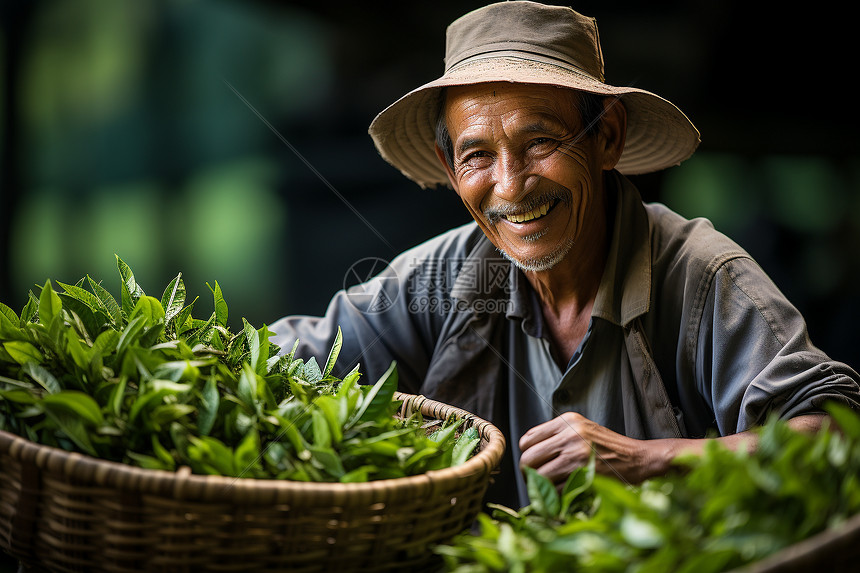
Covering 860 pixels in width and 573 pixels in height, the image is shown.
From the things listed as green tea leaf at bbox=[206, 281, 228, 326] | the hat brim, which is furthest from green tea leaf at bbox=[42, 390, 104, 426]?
the hat brim

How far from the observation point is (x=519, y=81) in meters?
1.45

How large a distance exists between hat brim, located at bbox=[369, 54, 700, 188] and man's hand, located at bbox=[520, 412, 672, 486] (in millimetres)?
692

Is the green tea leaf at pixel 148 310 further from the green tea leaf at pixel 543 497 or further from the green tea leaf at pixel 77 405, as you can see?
the green tea leaf at pixel 543 497

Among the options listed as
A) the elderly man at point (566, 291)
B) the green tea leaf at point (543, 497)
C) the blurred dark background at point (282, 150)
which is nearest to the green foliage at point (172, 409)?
the green tea leaf at point (543, 497)

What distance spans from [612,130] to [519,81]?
0.41 meters

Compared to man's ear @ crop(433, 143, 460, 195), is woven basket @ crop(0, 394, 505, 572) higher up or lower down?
lower down

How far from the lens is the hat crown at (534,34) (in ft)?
5.29

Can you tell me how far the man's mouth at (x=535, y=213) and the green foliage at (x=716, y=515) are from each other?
3.03 feet

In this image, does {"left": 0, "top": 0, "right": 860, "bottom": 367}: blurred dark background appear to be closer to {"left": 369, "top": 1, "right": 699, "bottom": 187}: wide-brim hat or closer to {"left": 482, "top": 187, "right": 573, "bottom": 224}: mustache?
{"left": 369, "top": 1, "right": 699, "bottom": 187}: wide-brim hat

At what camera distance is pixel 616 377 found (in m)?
1.67

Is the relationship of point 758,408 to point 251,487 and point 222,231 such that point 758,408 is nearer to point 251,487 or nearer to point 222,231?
point 251,487

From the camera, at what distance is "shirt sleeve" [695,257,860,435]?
1.37 metres

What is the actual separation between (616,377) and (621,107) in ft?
2.13

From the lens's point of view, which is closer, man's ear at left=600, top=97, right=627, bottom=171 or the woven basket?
the woven basket
